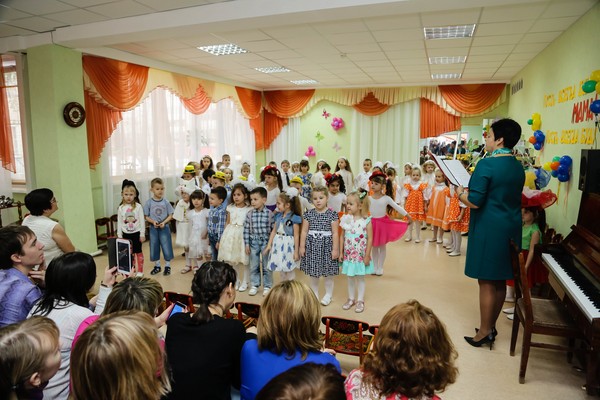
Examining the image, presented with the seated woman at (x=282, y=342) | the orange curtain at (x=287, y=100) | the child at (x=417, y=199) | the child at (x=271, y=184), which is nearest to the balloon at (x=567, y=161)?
the child at (x=417, y=199)

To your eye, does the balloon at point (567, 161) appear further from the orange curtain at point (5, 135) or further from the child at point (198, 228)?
the orange curtain at point (5, 135)

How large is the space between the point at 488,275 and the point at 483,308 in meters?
0.32

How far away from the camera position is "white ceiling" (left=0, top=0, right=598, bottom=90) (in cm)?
383

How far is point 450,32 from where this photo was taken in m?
4.93

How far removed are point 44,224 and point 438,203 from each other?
522cm

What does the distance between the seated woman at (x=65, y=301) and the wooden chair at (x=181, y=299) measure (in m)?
0.94

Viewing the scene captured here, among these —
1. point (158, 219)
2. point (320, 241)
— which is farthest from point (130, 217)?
point (320, 241)

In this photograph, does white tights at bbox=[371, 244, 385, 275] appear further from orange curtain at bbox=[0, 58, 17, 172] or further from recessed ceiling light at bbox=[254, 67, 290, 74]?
orange curtain at bbox=[0, 58, 17, 172]

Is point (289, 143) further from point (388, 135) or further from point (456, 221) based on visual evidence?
point (456, 221)

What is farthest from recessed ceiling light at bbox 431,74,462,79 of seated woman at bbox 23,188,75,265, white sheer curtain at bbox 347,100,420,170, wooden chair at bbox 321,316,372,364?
seated woman at bbox 23,188,75,265

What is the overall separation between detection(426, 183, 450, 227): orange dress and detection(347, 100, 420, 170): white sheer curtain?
11.2 feet

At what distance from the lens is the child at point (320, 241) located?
3789 mm


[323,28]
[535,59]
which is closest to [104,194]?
[323,28]

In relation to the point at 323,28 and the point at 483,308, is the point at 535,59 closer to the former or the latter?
the point at 323,28
